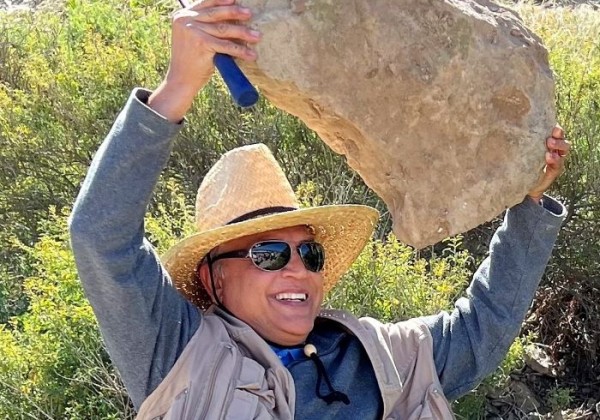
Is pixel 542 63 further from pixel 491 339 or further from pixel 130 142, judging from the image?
pixel 130 142

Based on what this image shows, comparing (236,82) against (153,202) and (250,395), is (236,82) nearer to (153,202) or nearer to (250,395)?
(250,395)

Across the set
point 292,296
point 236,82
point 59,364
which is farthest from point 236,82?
point 59,364

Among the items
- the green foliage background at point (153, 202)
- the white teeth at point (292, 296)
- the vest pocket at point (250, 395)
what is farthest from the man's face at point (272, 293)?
the green foliage background at point (153, 202)

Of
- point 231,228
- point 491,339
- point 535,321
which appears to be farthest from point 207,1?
point 535,321

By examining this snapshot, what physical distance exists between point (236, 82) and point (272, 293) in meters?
0.53

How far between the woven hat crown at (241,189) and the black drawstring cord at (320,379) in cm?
32

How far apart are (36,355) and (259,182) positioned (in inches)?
69.0

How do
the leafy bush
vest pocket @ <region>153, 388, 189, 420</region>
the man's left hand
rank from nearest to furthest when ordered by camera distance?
vest pocket @ <region>153, 388, 189, 420</region> < the man's left hand < the leafy bush

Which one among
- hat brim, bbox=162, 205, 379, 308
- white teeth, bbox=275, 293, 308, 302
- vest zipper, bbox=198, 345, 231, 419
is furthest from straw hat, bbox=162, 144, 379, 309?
vest zipper, bbox=198, 345, 231, 419

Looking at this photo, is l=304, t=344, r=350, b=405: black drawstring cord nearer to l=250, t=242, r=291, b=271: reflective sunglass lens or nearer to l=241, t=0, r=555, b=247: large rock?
l=250, t=242, r=291, b=271: reflective sunglass lens

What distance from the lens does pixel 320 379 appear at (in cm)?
223

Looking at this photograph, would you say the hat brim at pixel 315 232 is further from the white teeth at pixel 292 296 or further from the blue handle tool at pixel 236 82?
the blue handle tool at pixel 236 82

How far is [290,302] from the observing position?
2.21 m

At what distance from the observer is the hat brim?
2180 mm
